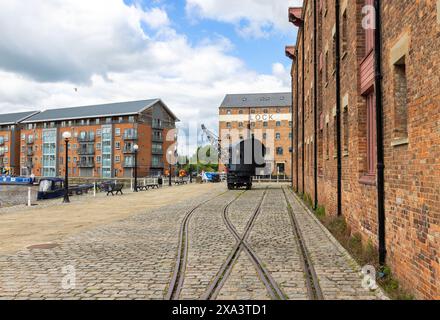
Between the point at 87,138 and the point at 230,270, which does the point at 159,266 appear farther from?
the point at 87,138

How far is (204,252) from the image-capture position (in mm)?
8266

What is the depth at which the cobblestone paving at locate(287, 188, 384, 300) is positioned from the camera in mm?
5375

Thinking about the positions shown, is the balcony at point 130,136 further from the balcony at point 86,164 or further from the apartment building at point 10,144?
the apartment building at point 10,144

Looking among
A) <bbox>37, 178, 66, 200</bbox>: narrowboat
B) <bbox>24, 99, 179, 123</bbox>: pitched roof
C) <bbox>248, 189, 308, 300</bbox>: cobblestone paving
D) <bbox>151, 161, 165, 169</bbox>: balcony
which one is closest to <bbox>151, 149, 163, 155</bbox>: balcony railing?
<bbox>151, 161, 165, 169</bbox>: balcony

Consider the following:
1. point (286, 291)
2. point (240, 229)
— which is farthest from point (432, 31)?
point (240, 229)

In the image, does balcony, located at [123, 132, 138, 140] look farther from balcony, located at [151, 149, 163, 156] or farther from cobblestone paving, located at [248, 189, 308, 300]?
cobblestone paving, located at [248, 189, 308, 300]

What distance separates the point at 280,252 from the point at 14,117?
336ft

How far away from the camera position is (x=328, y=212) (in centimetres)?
1366

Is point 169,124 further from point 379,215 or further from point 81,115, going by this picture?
point 379,215

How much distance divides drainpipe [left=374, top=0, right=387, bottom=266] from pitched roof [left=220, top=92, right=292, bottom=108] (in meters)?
81.4

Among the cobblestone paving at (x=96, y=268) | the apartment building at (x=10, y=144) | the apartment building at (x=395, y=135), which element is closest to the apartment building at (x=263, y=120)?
the apartment building at (x=10, y=144)

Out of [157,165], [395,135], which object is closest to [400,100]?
[395,135]

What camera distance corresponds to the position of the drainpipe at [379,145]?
653cm

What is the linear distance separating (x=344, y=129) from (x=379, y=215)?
5334 mm
